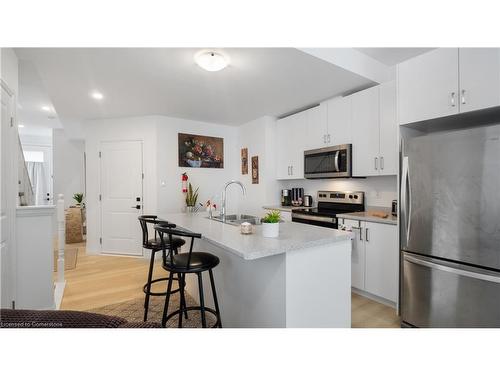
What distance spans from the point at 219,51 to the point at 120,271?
318 centimetres

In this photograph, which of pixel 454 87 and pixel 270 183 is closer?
pixel 454 87

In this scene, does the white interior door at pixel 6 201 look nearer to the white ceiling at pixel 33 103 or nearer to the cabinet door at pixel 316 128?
the white ceiling at pixel 33 103

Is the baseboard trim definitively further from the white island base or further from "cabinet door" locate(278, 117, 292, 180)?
"cabinet door" locate(278, 117, 292, 180)

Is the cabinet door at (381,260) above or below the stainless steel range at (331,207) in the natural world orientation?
below

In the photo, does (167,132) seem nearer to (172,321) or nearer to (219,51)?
(219,51)

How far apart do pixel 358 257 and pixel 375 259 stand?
203mm

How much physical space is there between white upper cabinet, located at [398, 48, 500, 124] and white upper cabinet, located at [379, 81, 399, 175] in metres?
0.50

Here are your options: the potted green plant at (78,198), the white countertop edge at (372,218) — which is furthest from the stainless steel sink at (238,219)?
the potted green plant at (78,198)

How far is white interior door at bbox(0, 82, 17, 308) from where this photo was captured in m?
1.97

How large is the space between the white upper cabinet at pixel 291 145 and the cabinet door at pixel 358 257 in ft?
4.33

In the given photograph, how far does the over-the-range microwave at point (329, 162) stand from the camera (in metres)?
3.19

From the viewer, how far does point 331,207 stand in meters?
3.72

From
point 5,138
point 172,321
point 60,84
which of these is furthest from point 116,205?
point 172,321

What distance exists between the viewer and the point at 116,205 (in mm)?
4500
